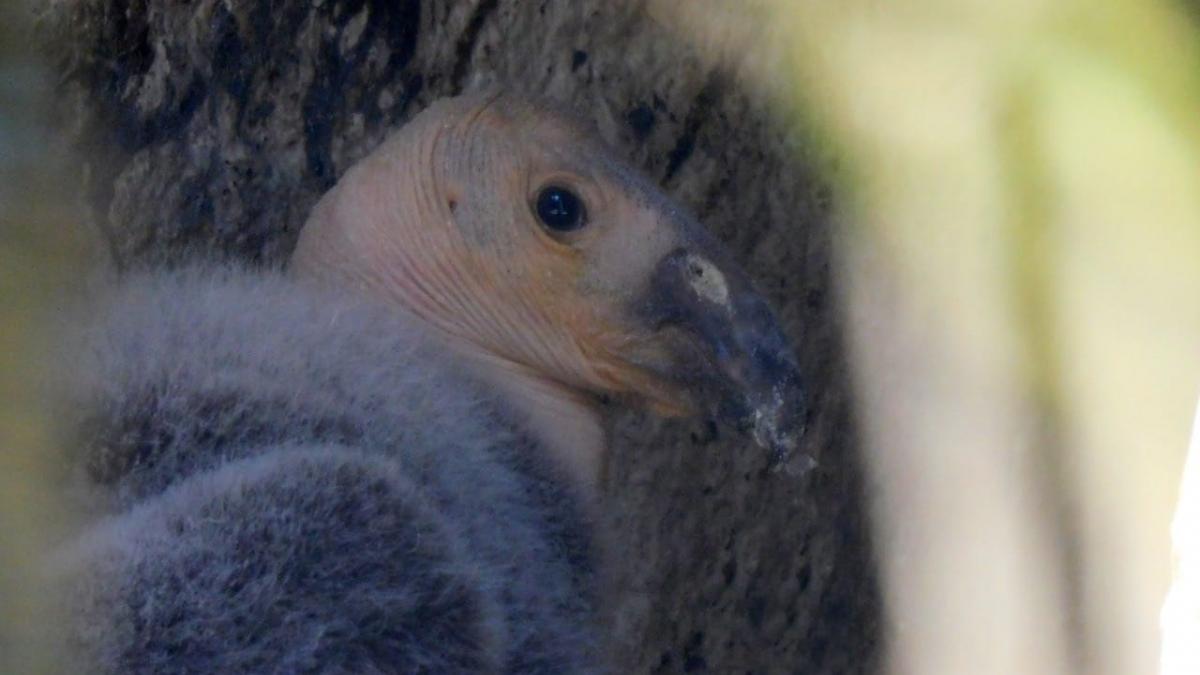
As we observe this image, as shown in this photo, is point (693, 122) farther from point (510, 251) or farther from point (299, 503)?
point (299, 503)

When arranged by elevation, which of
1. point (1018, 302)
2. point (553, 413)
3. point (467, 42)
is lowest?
point (553, 413)

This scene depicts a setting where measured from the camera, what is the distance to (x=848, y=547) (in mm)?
1740

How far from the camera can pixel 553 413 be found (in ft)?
4.92

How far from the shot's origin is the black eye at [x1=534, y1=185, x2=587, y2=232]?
1.50 metres

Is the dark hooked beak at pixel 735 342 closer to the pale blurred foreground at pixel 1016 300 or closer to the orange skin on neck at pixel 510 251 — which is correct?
the orange skin on neck at pixel 510 251

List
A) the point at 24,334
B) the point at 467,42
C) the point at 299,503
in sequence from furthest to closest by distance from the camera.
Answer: the point at 467,42
the point at 299,503
the point at 24,334

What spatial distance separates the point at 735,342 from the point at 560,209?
8.6 inches

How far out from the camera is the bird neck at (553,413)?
1.43m

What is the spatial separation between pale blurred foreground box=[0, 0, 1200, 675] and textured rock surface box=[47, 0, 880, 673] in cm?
8

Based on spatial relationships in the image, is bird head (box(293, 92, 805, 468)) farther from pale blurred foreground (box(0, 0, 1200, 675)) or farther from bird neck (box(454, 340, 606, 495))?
pale blurred foreground (box(0, 0, 1200, 675))

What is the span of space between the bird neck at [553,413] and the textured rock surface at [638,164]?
0.42ft

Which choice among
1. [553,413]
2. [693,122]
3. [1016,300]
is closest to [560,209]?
[553,413]

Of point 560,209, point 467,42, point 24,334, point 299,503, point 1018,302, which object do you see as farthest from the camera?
point 467,42

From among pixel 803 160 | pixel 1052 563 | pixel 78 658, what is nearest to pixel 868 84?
pixel 803 160
